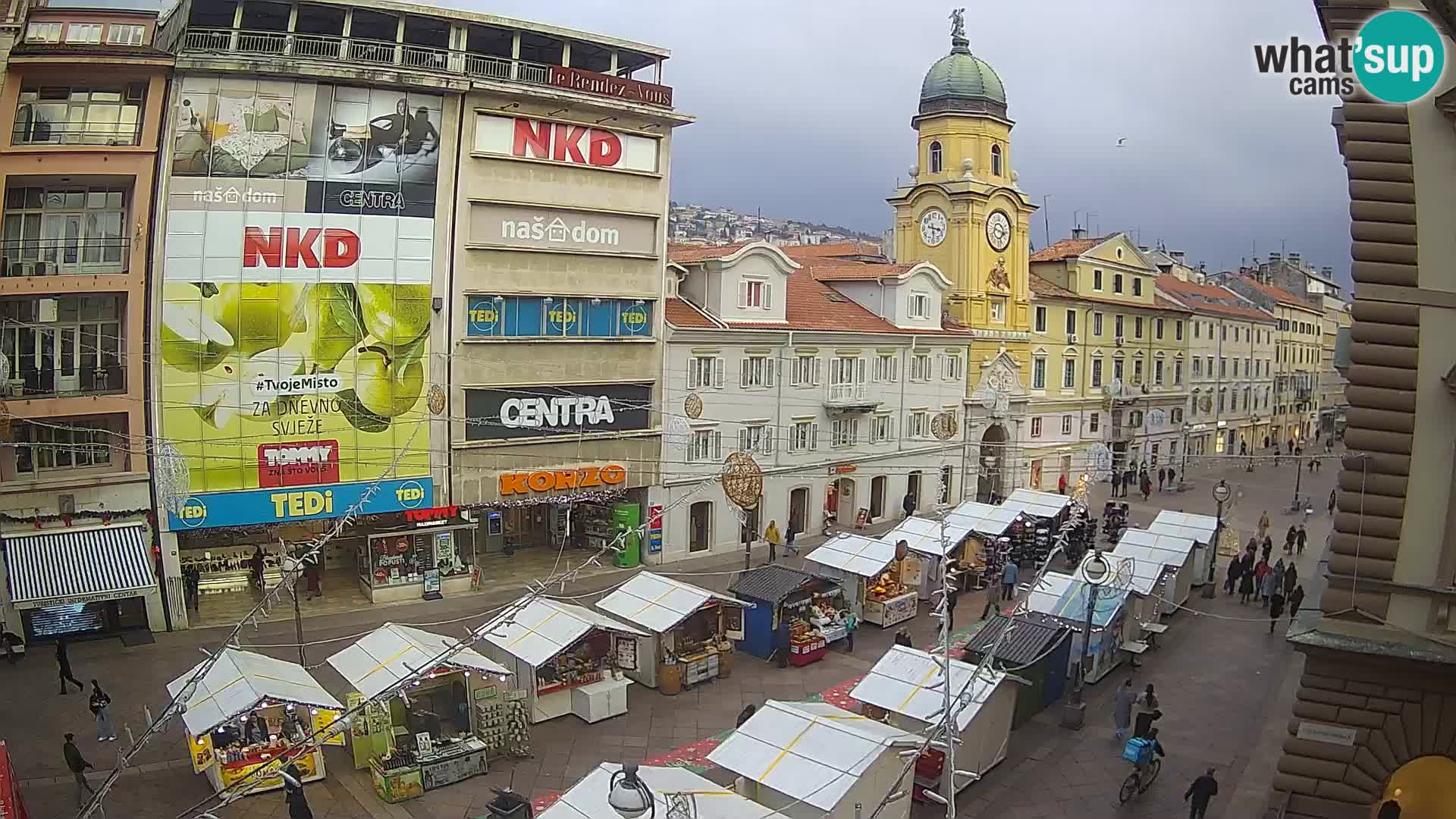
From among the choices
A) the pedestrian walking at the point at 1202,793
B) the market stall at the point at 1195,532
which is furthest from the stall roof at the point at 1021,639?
the market stall at the point at 1195,532

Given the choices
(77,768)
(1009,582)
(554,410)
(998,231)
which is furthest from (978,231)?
(77,768)

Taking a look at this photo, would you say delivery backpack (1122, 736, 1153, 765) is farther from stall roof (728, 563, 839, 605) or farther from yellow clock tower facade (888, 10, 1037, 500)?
yellow clock tower facade (888, 10, 1037, 500)

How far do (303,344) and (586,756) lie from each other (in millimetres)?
14694

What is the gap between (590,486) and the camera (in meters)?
32.0

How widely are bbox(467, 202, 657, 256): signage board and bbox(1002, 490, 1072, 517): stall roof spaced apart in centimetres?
1490

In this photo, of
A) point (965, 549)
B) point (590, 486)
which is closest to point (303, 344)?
point (590, 486)

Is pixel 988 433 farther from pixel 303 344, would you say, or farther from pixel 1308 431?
pixel 1308 431

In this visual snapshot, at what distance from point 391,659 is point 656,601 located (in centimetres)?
619

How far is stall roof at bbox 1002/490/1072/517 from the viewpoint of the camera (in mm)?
33750

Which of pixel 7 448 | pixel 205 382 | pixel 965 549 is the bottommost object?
pixel 965 549

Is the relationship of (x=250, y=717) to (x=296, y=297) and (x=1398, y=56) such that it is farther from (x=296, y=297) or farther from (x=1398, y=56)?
(x=1398, y=56)

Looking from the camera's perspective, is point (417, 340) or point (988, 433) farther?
point (988, 433)

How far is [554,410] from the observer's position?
102ft

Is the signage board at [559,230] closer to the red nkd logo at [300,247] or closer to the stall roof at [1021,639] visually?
the red nkd logo at [300,247]
